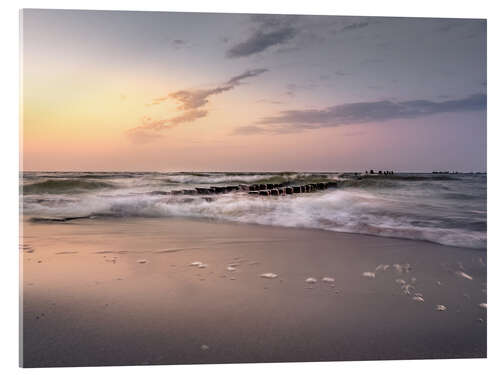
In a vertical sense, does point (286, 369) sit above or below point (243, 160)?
below

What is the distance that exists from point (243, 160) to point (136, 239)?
3.27 ft

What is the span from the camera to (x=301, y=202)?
3.84 metres

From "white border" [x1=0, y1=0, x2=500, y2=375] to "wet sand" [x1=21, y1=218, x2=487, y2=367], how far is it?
0.07 m

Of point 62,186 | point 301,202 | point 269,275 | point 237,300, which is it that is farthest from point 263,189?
point 62,186

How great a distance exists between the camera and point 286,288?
279 cm

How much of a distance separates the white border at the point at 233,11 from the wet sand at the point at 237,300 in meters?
0.07

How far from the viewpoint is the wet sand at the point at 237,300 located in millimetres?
2408

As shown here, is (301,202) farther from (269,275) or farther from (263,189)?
(269,275)

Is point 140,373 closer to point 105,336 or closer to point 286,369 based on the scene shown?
point 105,336

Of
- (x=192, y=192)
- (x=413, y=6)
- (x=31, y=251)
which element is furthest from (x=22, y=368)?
(x=413, y=6)

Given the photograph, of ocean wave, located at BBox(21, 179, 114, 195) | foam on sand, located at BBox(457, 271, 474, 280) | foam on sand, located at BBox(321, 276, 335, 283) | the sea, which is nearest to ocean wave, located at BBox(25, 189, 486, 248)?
the sea

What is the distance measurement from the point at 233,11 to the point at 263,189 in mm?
1456

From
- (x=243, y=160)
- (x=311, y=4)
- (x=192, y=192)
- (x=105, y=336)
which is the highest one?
(x=311, y=4)

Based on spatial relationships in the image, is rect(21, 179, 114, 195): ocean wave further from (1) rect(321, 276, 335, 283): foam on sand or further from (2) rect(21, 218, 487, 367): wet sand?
(1) rect(321, 276, 335, 283): foam on sand
